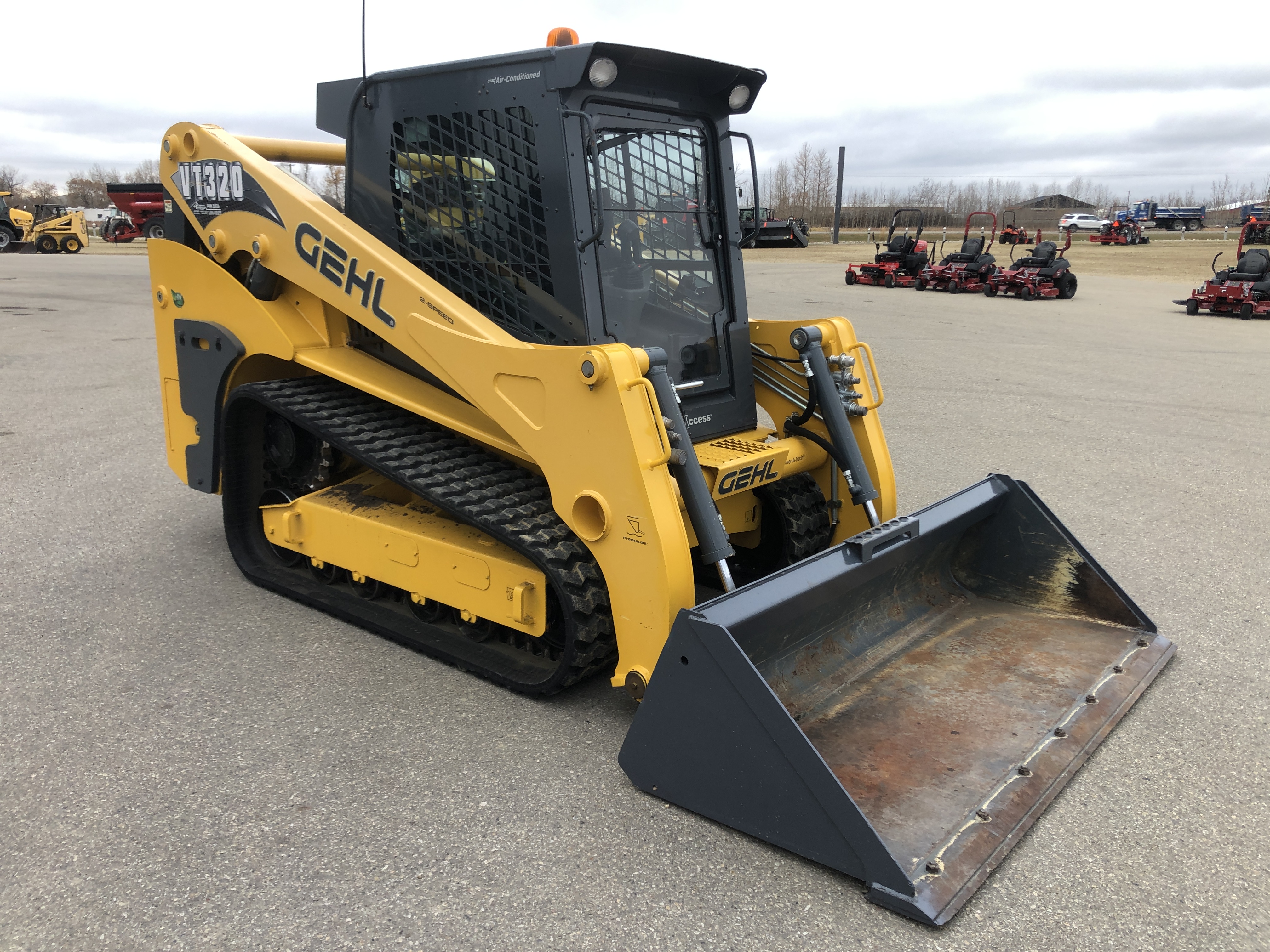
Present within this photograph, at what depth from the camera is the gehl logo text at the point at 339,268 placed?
13.0ft

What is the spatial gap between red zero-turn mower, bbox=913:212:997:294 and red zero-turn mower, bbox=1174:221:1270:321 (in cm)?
462

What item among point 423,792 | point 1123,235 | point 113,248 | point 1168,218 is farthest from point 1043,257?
point 1168,218

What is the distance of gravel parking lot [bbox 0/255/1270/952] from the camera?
8.34ft

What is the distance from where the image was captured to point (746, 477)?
3904mm

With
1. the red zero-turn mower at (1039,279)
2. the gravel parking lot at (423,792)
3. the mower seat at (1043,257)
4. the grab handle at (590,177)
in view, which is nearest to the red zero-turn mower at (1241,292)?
the red zero-turn mower at (1039,279)

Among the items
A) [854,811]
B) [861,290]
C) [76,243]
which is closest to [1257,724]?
[854,811]

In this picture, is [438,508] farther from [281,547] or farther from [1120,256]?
[1120,256]

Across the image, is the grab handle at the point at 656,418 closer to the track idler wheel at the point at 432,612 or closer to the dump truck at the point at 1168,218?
the track idler wheel at the point at 432,612

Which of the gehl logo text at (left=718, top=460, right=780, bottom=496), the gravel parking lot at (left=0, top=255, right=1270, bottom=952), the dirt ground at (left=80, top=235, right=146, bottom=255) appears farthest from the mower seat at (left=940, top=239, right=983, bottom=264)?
the dirt ground at (left=80, top=235, right=146, bottom=255)

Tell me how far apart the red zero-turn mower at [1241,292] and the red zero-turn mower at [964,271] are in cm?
462

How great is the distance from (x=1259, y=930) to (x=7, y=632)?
4771mm

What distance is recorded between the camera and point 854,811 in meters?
2.61

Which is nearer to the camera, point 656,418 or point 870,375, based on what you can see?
point 656,418

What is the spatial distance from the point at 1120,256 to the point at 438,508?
40.4 meters
